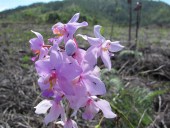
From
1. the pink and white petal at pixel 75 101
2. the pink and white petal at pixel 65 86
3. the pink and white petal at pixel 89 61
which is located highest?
the pink and white petal at pixel 89 61

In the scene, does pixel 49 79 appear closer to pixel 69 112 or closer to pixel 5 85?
pixel 69 112

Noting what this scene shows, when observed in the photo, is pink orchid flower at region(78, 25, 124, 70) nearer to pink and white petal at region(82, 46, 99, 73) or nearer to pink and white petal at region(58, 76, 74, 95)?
pink and white petal at region(82, 46, 99, 73)

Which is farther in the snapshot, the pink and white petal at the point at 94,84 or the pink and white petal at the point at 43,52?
the pink and white petal at the point at 43,52

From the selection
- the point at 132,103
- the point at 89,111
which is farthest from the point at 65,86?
the point at 132,103

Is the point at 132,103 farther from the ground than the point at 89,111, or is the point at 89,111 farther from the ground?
the point at 89,111

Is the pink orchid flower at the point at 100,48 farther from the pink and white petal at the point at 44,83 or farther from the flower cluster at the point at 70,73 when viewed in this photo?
the pink and white petal at the point at 44,83

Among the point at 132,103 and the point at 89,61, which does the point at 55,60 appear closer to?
the point at 89,61

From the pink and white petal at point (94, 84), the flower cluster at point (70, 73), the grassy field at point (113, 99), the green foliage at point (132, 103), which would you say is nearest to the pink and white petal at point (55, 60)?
the flower cluster at point (70, 73)
